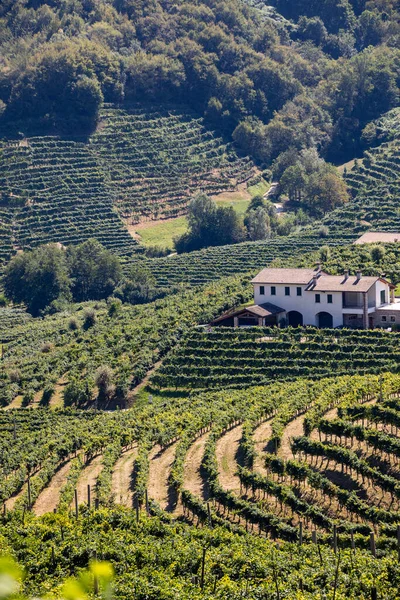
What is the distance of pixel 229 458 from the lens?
48844mm

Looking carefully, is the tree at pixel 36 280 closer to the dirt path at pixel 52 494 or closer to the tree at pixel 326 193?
the tree at pixel 326 193

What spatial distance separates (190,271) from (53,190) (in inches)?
1017

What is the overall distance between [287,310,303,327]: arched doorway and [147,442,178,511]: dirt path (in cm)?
1793

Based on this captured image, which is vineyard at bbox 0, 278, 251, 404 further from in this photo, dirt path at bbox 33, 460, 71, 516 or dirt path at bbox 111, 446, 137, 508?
dirt path at bbox 33, 460, 71, 516

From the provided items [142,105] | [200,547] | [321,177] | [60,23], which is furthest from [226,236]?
[200,547]

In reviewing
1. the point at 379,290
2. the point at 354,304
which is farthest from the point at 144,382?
the point at 379,290

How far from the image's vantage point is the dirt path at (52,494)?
47.4m

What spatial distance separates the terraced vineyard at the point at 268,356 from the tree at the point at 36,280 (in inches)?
1175

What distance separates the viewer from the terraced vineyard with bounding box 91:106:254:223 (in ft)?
385

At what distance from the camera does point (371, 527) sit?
38.6 meters

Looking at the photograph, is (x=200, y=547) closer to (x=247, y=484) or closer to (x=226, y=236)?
(x=247, y=484)

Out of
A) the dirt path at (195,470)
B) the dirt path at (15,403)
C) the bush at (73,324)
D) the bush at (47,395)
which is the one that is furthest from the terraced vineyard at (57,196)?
the dirt path at (195,470)

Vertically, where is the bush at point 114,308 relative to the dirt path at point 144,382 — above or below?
above

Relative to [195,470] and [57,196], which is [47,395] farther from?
[57,196]
